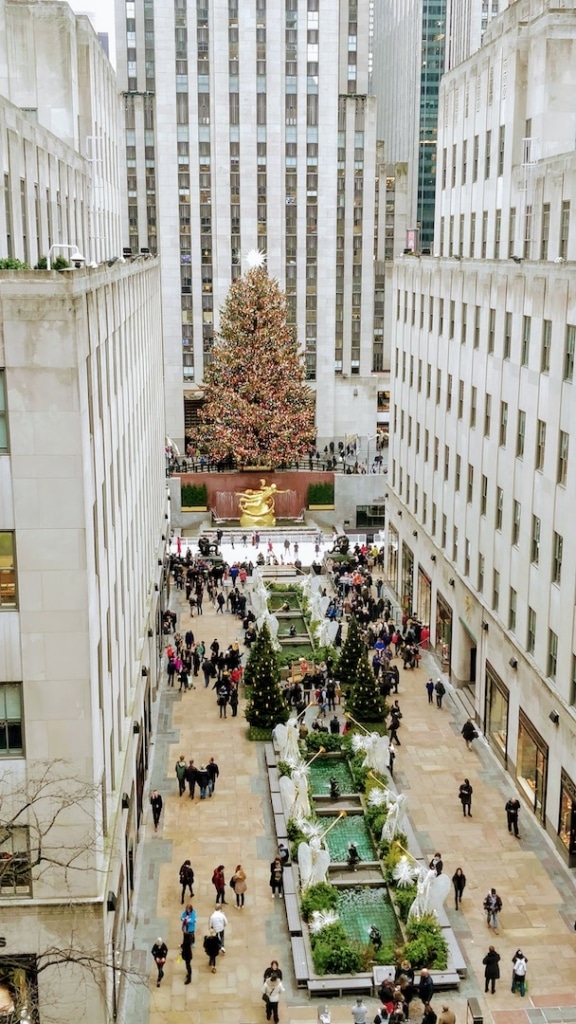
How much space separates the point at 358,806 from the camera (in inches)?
1278

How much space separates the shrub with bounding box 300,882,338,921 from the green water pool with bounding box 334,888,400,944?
1.59 ft

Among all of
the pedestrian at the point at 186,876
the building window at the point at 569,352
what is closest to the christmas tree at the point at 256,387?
the building window at the point at 569,352

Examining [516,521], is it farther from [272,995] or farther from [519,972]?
[272,995]

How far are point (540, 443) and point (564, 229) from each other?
8233 mm

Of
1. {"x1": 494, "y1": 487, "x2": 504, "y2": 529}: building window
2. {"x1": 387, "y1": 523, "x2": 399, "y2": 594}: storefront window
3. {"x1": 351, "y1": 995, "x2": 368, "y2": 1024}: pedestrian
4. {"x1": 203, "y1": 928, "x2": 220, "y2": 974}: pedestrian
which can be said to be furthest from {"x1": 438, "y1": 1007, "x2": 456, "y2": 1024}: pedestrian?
{"x1": 387, "y1": 523, "x2": 399, "y2": 594}: storefront window

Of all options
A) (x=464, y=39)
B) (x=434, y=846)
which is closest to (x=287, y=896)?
(x=434, y=846)

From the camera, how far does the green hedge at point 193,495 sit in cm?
7256

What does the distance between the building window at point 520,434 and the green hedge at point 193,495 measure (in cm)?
4011

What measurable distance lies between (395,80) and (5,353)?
167291 mm

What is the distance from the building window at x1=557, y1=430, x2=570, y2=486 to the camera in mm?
30047

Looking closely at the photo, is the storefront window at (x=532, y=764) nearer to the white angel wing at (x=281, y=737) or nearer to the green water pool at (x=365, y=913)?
the green water pool at (x=365, y=913)

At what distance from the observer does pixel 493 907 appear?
85.8 feet

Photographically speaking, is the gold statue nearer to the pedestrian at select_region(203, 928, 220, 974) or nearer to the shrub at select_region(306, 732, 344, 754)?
the shrub at select_region(306, 732, 344, 754)

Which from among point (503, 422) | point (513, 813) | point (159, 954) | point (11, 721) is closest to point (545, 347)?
point (503, 422)
